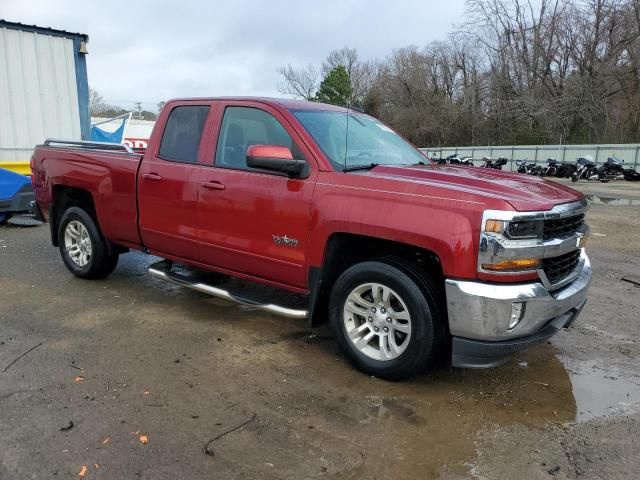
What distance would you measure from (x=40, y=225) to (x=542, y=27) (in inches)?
1909

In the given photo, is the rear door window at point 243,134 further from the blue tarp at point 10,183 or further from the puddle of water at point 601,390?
the blue tarp at point 10,183

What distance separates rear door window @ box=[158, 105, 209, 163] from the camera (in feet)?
15.9

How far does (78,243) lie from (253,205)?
2.98m

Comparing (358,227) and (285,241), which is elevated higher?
(358,227)

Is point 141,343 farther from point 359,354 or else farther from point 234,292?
point 359,354

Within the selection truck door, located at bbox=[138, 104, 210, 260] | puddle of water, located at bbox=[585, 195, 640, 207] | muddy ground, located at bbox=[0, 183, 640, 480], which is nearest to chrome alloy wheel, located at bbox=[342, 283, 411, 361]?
muddy ground, located at bbox=[0, 183, 640, 480]

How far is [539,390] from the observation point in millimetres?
3758

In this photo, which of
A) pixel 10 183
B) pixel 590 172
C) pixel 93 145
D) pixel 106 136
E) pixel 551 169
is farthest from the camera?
pixel 551 169

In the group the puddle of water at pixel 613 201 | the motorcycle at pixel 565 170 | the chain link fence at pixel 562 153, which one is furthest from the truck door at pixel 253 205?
the chain link fence at pixel 562 153

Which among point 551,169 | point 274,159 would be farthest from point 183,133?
point 551,169

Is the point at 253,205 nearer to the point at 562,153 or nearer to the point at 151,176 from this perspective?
the point at 151,176

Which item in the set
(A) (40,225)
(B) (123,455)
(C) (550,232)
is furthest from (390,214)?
(A) (40,225)

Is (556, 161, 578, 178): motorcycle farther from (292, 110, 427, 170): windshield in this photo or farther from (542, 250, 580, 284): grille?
(542, 250, 580, 284): grille

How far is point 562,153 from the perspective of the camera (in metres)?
32.2
